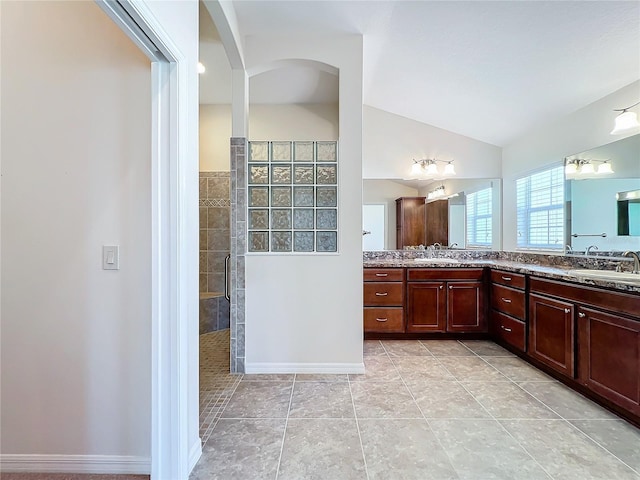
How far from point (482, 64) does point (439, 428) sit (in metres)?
3.02

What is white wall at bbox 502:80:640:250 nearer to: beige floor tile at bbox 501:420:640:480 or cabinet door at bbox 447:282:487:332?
cabinet door at bbox 447:282:487:332

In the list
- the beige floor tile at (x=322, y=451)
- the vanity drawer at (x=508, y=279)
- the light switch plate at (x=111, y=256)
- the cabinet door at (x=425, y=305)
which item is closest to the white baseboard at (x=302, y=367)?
the beige floor tile at (x=322, y=451)

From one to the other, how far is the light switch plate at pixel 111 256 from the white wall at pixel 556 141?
153 inches

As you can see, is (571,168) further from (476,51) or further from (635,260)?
(476,51)

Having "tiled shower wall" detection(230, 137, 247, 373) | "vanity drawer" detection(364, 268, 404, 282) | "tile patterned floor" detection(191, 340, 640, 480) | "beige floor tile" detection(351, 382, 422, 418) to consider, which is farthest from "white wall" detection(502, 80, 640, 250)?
"tiled shower wall" detection(230, 137, 247, 373)

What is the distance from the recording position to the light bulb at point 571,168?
307 centimetres

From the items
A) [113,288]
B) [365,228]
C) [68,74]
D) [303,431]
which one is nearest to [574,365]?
[303,431]

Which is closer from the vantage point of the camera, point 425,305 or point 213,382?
point 213,382

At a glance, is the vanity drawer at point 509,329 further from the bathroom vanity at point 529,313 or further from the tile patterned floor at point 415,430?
the tile patterned floor at point 415,430

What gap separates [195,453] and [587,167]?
3918 mm

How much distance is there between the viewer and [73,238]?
157 cm

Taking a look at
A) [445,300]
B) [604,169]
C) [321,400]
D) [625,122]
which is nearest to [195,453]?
[321,400]

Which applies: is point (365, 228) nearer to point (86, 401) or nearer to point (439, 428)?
point (439, 428)

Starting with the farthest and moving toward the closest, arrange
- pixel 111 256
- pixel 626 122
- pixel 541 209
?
pixel 541 209 → pixel 626 122 → pixel 111 256
